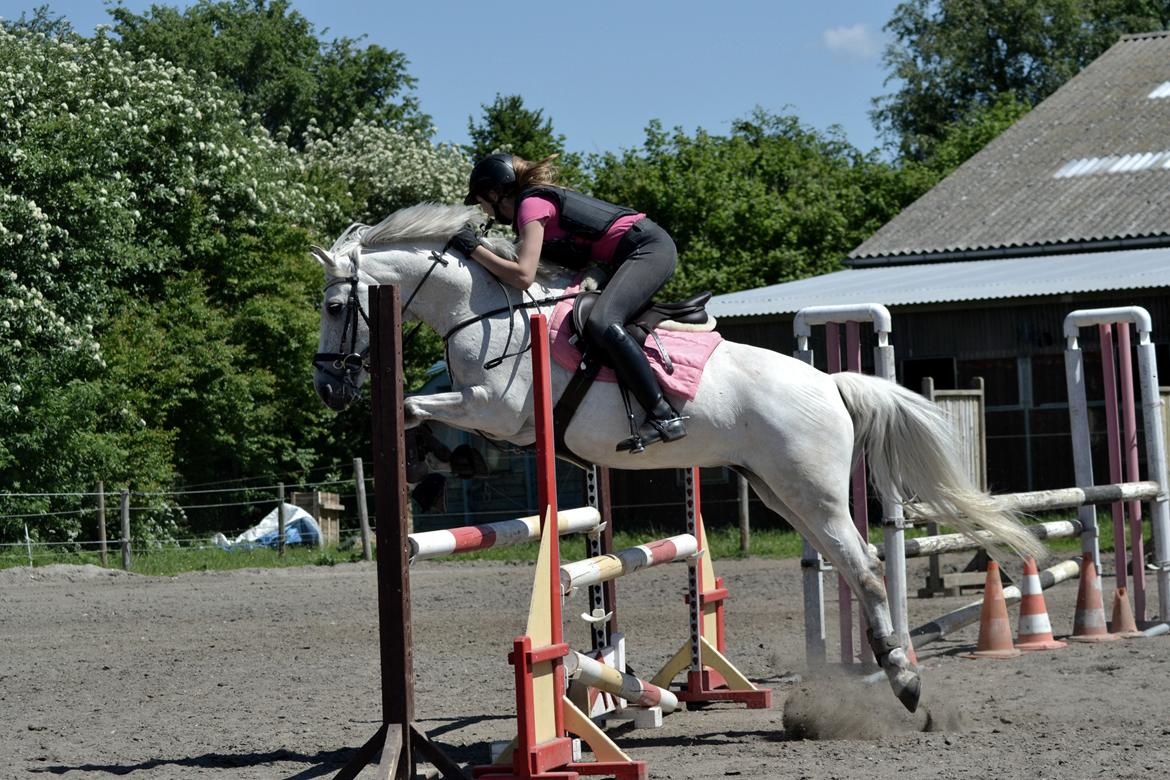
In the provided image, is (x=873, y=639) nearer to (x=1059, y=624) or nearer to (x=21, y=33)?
(x=1059, y=624)

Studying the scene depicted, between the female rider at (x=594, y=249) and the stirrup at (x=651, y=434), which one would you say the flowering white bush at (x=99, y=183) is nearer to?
the female rider at (x=594, y=249)

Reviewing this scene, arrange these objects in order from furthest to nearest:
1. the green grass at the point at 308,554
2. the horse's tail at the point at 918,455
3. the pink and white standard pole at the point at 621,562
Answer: the green grass at the point at 308,554 → the horse's tail at the point at 918,455 → the pink and white standard pole at the point at 621,562

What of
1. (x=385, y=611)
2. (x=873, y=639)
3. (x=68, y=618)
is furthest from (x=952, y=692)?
(x=68, y=618)

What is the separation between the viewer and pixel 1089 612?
9.08 metres

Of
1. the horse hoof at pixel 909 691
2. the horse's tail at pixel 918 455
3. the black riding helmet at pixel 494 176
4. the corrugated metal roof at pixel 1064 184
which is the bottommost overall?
the horse hoof at pixel 909 691

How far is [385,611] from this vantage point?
5043mm

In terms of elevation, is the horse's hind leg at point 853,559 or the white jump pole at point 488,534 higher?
the white jump pole at point 488,534

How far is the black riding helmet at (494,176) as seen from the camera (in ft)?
20.0

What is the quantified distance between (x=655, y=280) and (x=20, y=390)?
14.9 m

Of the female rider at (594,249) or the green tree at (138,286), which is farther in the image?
the green tree at (138,286)

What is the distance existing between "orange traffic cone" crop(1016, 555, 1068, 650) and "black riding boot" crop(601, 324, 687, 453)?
3.80 metres

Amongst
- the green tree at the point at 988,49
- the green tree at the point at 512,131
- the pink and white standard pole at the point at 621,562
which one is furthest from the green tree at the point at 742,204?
the pink and white standard pole at the point at 621,562

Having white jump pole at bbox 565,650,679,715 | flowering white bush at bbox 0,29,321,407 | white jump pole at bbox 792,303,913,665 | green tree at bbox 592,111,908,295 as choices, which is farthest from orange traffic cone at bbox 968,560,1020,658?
green tree at bbox 592,111,908,295

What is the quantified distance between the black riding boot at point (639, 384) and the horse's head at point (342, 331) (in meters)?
1.01
